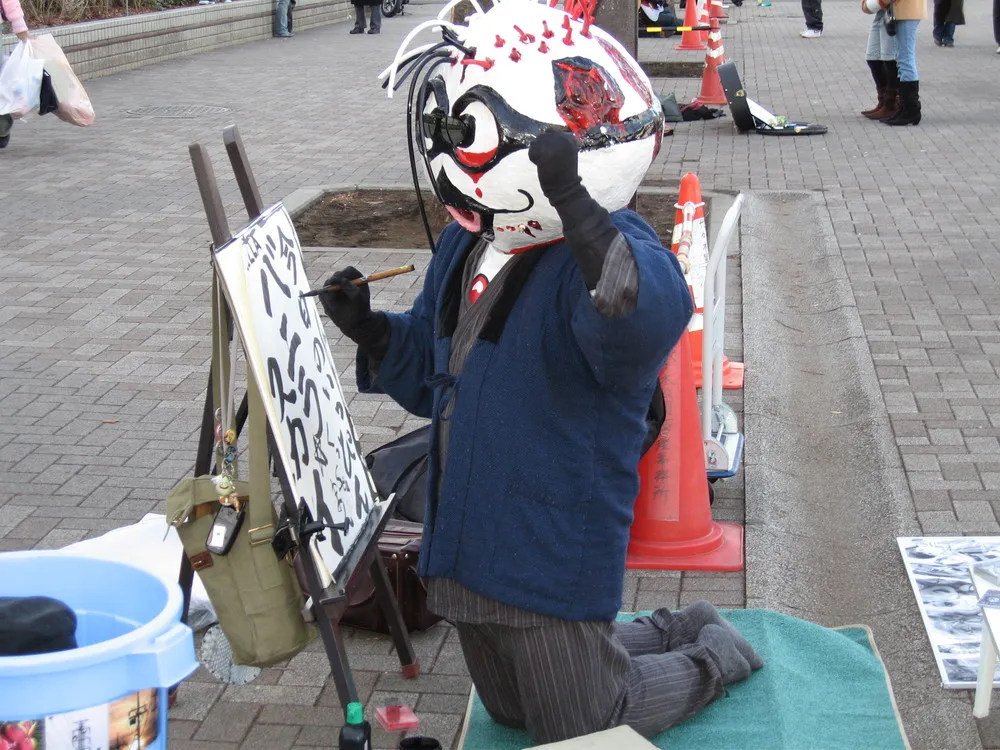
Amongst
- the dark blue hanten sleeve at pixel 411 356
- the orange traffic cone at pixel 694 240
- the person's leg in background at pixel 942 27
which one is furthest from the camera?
the person's leg in background at pixel 942 27

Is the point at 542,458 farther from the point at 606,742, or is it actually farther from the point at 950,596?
the point at 950,596

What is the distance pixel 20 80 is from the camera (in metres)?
9.99

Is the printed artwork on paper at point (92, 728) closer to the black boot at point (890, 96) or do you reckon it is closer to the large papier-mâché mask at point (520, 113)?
the large papier-mâché mask at point (520, 113)

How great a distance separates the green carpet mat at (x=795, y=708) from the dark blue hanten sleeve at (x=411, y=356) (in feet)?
2.85

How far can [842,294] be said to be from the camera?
22.3 ft

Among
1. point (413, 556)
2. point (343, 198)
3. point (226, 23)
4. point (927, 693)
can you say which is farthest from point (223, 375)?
point (226, 23)

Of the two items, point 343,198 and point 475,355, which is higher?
point 475,355

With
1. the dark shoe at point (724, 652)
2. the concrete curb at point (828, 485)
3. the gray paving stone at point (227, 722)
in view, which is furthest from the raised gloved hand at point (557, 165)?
the concrete curb at point (828, 485)

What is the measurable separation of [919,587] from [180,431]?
2930mm

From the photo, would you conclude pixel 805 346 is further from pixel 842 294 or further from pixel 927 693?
pixel 927 693

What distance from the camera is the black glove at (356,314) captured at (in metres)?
2.87

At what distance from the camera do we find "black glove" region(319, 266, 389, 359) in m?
2.87

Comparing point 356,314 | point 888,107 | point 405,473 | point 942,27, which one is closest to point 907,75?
point 888,107

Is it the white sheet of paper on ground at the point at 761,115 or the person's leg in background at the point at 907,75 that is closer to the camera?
the person's leg in background at the point at 907,75
